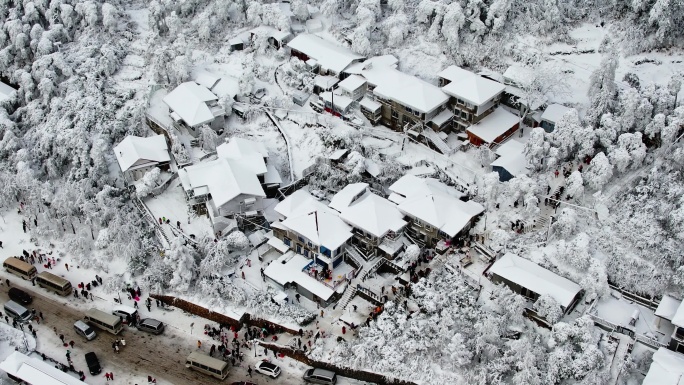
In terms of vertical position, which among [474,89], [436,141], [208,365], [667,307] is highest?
[474,89]

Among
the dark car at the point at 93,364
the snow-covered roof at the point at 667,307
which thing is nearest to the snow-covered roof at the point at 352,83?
the dark car at the point at 93,364

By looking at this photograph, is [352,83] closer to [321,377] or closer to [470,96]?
[470,96]

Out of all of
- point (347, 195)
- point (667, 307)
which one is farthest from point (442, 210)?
point (667, 307)

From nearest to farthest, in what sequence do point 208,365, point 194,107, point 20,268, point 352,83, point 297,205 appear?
point 208,365 < point 297,205 < point 20,268 < point 194,107 < point 352,83

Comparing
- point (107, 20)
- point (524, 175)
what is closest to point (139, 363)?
point (524, 175)

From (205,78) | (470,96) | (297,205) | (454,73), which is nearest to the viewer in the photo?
(297,205)

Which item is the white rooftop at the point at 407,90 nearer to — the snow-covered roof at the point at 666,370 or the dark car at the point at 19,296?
the snow-covered roof at the point at 666,370

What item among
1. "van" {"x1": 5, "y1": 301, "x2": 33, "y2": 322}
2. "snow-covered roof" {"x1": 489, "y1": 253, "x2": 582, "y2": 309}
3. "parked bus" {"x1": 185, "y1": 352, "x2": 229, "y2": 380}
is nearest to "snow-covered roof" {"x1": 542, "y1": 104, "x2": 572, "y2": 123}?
"snow-covered roof" {"x1": 489, "y1": 253, "x2": 582, "y2": 309}
